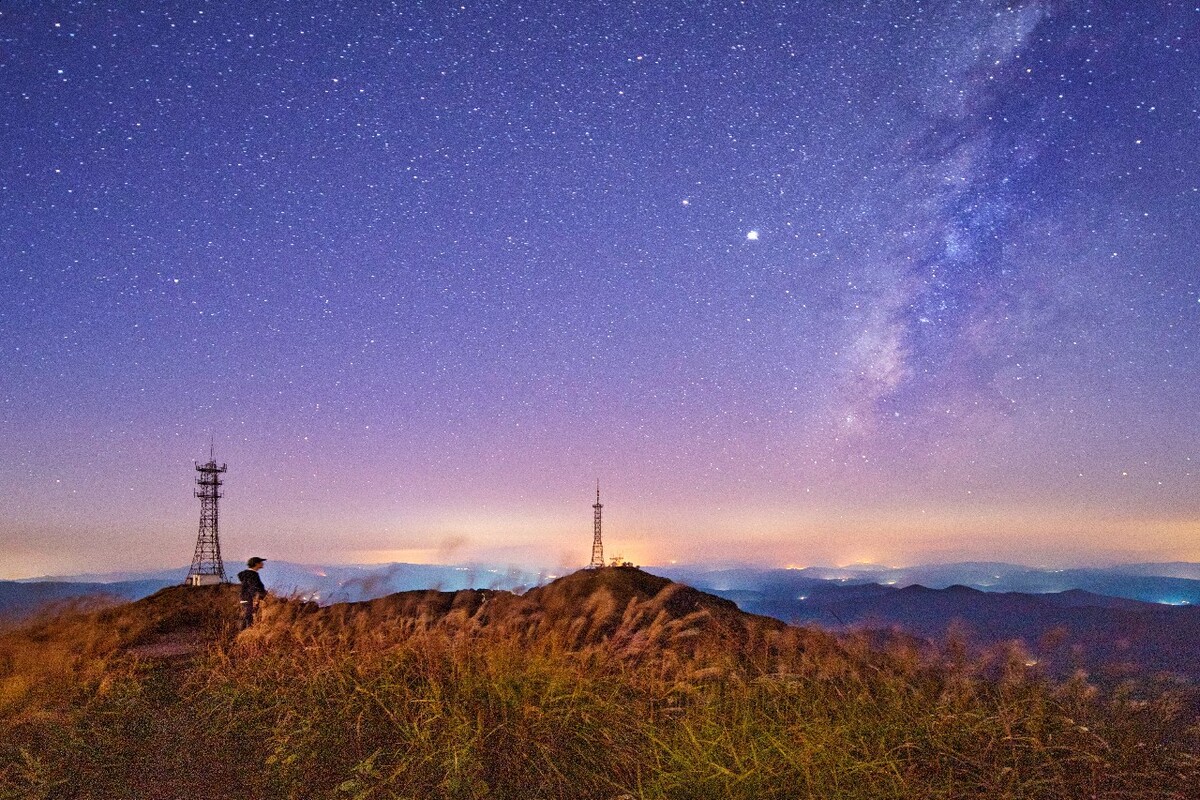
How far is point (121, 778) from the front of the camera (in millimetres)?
6086

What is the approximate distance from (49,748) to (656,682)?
18.6 ft

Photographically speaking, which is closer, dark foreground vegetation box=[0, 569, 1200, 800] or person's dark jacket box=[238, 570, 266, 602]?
dark foreground vegetation box=[0, 569, 1200, 800]

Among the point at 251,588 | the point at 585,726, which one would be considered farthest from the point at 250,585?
the point at 585,726

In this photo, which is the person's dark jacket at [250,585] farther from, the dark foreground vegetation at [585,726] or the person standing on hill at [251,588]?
the dark foreground vegetation at [585,726]

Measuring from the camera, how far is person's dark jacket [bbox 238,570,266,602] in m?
12.3

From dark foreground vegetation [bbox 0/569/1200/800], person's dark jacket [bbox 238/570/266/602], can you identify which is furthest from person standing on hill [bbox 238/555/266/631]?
dark foreground vegetation [bbox 0/569/1200/800]

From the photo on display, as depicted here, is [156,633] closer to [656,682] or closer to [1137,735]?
[656,682]

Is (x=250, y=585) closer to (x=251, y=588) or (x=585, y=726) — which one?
(x=251, y=588)

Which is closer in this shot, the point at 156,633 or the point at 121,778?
the point at 121,778

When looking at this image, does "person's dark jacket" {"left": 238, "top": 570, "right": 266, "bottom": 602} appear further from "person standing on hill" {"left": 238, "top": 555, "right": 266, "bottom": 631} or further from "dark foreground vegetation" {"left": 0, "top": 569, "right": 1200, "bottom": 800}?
"dark foreground vegetation" {"left": 0, "top": 569, "right": 1200, "bottom": 800}

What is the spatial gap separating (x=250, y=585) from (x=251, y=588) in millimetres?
54

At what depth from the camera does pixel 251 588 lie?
1232 cm

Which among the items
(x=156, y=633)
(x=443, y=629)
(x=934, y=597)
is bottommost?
(x=934, y=597)

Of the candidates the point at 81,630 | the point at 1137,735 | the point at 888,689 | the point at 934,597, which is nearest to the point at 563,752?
the point at 888,689
